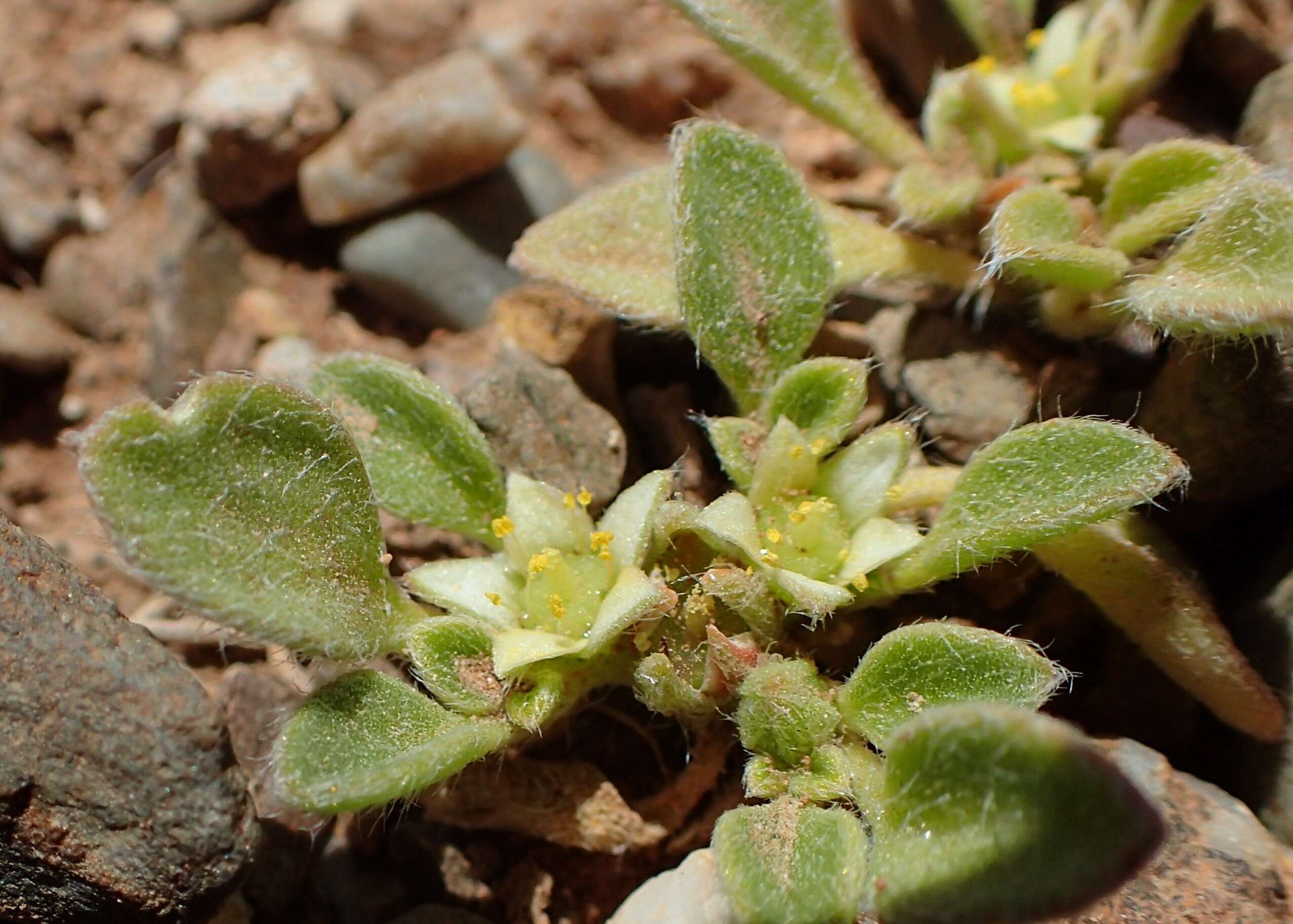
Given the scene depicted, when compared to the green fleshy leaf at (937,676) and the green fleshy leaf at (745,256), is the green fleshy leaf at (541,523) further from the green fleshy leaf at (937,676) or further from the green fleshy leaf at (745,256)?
the green fleshy leaf at (937,676)

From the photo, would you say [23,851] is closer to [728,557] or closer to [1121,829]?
[728,557]

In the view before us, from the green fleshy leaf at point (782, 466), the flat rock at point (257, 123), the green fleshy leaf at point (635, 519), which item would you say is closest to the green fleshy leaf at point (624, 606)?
the green fleshy leaf at point (635, 519)

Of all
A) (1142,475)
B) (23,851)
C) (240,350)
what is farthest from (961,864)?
(240,350)

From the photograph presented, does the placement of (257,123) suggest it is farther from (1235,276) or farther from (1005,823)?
(1005,823)

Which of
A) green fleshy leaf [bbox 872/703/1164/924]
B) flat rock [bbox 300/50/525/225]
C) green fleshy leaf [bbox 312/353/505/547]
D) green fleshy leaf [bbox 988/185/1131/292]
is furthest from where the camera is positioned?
flat rock [bbox 300/50/525/225]

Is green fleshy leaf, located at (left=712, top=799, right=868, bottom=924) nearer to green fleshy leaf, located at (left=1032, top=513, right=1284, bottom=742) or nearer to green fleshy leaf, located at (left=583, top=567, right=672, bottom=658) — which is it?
green fleshy leaf, located at (left=583, top=567, right=672, bottom=658)

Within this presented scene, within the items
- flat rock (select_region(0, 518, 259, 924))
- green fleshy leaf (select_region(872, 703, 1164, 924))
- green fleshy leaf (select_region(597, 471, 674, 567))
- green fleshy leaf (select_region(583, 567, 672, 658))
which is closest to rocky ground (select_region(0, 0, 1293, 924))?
flat rock (select_region(0, 518, 259, 924))
